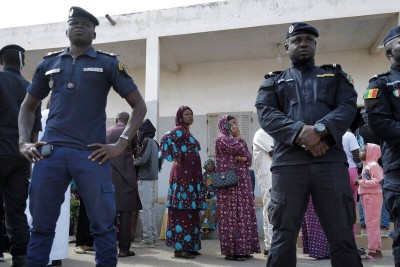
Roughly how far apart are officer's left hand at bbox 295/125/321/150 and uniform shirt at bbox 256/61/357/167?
4 cm

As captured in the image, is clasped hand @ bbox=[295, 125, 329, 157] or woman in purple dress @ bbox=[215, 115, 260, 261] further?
woman in purple dress @ bbox=[215, 115, 260, 261]

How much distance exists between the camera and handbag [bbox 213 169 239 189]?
217 inches

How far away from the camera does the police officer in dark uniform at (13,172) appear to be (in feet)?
13.0

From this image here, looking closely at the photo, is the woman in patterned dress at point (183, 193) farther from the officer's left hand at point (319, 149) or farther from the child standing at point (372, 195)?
the officer's left hand at point (319, 149)

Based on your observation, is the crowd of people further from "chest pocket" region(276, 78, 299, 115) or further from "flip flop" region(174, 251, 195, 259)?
"flip flop" region(174, 251, 195, 259)

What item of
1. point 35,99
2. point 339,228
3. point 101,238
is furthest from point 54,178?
point 339,228

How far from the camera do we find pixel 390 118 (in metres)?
3.18

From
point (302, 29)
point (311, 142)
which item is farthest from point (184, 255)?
point (302, 29)

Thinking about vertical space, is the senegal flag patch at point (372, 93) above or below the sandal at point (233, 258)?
above

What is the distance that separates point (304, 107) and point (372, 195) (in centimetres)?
328

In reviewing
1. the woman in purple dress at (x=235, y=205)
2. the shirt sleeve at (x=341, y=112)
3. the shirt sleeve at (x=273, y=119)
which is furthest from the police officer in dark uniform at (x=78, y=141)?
the woman in purple dress at (x=235, y=205)

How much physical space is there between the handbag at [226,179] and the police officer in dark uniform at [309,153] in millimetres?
2477

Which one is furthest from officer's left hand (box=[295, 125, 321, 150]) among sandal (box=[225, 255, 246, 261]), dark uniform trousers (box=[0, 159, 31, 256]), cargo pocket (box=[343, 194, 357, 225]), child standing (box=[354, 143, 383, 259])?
child standing (box=[354, 143, 383, 259])

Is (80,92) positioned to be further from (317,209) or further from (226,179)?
(226,179)
